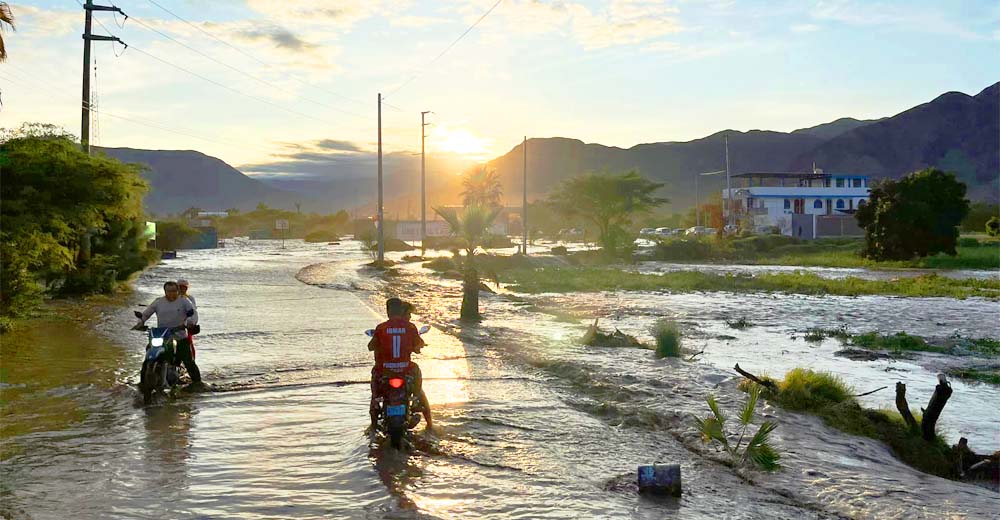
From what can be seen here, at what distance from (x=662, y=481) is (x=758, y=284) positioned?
31997 mm

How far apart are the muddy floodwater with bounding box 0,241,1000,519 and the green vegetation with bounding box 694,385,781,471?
0.19 m

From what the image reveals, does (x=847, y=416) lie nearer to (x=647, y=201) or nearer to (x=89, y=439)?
(x=89, y=439)

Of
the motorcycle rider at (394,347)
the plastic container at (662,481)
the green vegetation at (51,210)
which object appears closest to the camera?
the plastic container at (662,481)

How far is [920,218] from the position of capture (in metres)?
53.5

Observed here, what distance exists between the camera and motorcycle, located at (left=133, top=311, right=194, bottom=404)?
37.5 ft

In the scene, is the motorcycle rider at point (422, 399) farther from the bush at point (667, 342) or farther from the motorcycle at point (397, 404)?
the bush at point (667, 342)

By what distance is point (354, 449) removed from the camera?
923cm

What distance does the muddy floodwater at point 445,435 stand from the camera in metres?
7.57

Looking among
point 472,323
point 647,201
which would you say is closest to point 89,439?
point 472,323

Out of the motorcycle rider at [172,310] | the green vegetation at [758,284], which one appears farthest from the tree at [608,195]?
the motorcycle rider at [172,310]

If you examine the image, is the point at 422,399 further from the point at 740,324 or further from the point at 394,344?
the point at 740,324

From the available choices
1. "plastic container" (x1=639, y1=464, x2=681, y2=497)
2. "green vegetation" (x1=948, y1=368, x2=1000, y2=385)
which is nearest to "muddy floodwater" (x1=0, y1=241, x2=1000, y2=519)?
"plastic container" (x1=639, y1=464, x2=681, y2=497)

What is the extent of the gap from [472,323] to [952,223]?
43.7m

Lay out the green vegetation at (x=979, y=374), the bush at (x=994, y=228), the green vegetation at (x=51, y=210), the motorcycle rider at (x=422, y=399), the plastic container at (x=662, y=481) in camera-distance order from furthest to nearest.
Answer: the bush at (x=994, y=228) → the green vegetation at (x=51, y=210) → the green vegetation at (x=979, y=374) → the motorcycle rider at (x=422, y=399) → the plastic container at (x=662, y=481)
